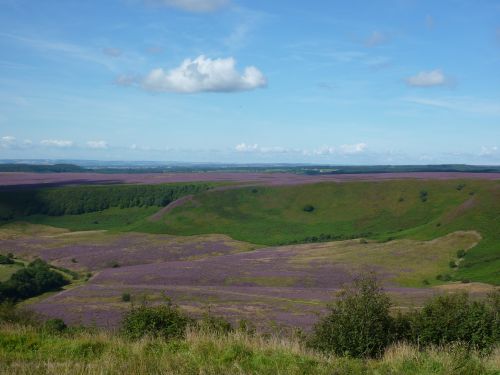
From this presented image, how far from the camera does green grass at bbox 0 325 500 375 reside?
1037 cm

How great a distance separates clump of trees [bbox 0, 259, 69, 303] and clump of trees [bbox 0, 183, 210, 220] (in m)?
57.0

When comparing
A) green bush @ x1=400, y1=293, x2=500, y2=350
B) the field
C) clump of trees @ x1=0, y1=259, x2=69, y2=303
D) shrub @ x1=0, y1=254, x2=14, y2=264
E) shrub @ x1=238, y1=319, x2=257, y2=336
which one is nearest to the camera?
shrub @ x1=238, y1=319, x2=257, y2=336

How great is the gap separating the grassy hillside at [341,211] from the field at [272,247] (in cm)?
28

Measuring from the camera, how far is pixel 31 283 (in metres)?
57.2

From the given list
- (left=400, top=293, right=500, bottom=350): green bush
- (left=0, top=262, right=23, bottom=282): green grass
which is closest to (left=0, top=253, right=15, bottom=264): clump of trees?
(left=0, top=262, right=23, bottom=282): green grass

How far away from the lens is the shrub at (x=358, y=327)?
16891mm

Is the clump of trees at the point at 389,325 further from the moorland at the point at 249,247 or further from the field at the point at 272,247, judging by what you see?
the field at the point at 272,247

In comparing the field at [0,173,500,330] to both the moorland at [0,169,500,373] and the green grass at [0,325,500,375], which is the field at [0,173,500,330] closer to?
the moorland at [0,169,500,373]

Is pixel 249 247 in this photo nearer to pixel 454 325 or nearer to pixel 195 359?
pixel 454 325

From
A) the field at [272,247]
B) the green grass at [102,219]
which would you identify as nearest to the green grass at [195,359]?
the field at [272,247]

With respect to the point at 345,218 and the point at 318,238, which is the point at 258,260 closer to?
the point at 318,238

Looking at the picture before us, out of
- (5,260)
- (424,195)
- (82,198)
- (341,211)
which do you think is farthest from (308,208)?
(5,260)

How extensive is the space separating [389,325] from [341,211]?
92.2 m

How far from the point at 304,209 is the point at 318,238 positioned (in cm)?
1800
